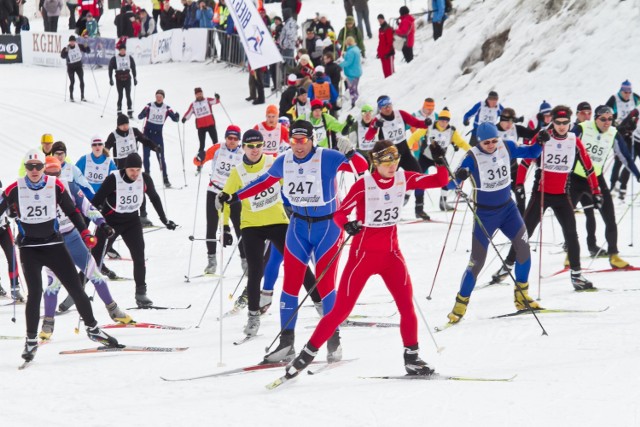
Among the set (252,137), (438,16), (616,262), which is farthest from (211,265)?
(438,16)

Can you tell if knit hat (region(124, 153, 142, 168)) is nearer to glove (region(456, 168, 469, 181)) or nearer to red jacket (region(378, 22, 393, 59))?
glove (region(456, 168, 469, 181))

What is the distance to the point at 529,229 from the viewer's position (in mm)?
9836

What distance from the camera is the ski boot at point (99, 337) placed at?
332 inches

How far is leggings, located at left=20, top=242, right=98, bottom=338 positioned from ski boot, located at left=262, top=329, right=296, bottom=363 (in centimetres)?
183

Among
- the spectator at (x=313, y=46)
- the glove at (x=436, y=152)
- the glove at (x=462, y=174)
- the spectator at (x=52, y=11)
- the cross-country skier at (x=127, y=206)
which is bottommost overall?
the cross-country skier at (x=127, y=206)

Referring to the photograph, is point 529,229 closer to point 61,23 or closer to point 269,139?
point 269,139

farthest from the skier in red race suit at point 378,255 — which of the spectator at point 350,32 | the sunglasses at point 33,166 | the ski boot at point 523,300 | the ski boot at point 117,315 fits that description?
the spectator at point 350,32

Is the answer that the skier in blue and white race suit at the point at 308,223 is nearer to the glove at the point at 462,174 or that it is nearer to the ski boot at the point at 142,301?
the glove at the point at 462,174

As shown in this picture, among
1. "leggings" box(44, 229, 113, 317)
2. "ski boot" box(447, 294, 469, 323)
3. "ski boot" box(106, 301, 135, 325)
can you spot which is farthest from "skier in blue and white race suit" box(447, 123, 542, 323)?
"leggings" box(44, 229, 113, 317)

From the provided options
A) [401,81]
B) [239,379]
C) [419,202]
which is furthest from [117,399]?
[401,81]

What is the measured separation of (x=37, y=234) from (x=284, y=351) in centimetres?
229

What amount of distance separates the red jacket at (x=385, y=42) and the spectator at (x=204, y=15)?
22.1 feet

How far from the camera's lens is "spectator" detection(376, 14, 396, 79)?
23.5m

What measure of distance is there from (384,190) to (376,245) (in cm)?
38
